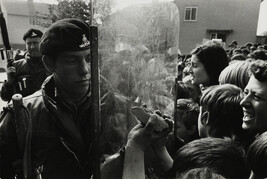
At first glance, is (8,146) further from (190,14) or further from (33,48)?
(190,14)

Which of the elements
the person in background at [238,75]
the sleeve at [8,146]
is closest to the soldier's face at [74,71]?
the sleeve at [8,146]

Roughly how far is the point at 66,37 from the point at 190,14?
69.3 feet

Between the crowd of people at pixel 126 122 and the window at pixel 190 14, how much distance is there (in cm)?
2015

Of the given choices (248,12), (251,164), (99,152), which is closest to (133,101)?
(99,152)

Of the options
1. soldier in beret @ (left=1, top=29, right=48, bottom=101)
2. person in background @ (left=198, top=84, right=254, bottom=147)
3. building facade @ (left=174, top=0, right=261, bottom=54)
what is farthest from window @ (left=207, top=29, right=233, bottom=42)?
person in background @ (left=198, top=84, right=254, bottom=147)

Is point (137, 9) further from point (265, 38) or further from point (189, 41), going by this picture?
point (265, 38)

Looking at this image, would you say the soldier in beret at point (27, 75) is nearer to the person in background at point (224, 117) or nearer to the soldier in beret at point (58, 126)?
the soldier in beret at point (58, 126)

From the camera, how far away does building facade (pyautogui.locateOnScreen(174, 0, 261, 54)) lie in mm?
20062

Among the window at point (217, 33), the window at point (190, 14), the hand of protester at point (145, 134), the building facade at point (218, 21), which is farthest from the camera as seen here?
the window at point (190, 14)

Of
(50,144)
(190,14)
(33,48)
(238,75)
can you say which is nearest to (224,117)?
(238,75)

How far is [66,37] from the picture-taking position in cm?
142

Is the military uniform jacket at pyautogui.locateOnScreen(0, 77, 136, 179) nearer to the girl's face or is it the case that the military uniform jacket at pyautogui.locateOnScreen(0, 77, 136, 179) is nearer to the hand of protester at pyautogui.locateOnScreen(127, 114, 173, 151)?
the hand of protester at pyautogui.locateOnScreen(127, 114, 173, 151)

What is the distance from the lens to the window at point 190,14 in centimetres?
2094

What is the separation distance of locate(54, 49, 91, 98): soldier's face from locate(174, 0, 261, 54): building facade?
63.5 ft
